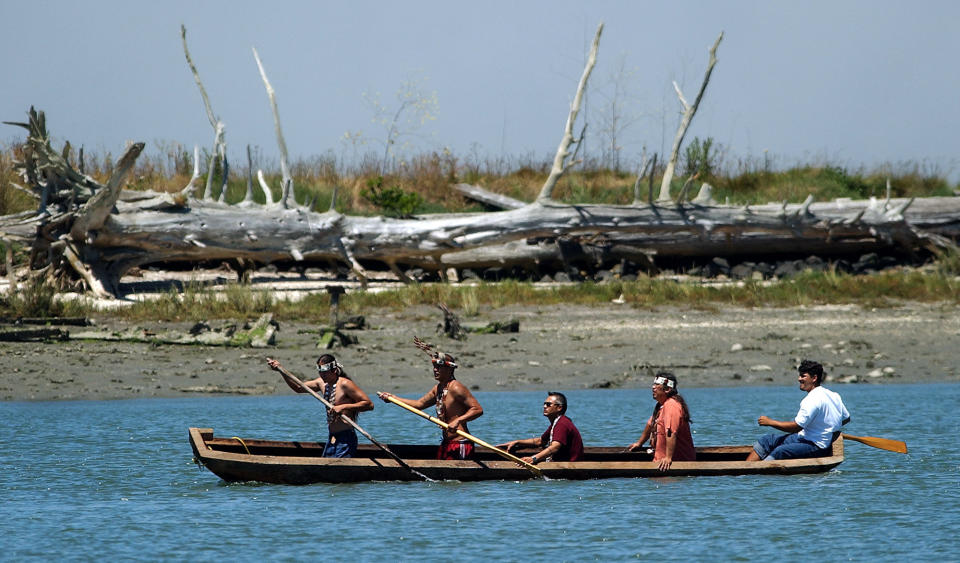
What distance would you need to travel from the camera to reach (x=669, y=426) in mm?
11016

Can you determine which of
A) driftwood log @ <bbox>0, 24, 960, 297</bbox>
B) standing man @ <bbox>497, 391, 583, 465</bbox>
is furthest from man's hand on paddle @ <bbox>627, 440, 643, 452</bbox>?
driftwood log @ <bbox>0, 24, 960, 297</bbox>

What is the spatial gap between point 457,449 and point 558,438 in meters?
0.98

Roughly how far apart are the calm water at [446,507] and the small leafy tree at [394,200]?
10349mm

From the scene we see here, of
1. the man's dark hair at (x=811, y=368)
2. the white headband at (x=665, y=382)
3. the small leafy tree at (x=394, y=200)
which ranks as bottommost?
the white headband at (x=665, y=382)

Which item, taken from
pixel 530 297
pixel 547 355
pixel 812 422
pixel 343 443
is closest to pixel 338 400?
pixel 343 443

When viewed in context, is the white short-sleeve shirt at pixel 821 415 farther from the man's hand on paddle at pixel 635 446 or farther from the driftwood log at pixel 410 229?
the driftwood log at pixel 410 229

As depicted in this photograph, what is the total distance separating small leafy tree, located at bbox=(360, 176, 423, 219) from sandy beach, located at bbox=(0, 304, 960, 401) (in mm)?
5262

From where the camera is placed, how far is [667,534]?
10.2 meters

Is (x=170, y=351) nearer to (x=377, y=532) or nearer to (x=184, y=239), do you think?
(x=184, y=239)

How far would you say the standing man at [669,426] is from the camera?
10820 millimetres

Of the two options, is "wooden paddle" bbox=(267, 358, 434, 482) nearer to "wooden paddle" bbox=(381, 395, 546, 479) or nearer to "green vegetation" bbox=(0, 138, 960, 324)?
"wooden paddle" bbox=(381, 395, 546, 479)

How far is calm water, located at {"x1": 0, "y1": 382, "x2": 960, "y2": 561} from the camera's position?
382 inches

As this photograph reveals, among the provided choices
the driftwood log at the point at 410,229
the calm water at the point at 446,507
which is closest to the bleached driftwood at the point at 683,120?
the driftwood log at the point at 410,229

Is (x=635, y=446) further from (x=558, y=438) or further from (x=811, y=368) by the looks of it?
(x=811, y=368)
